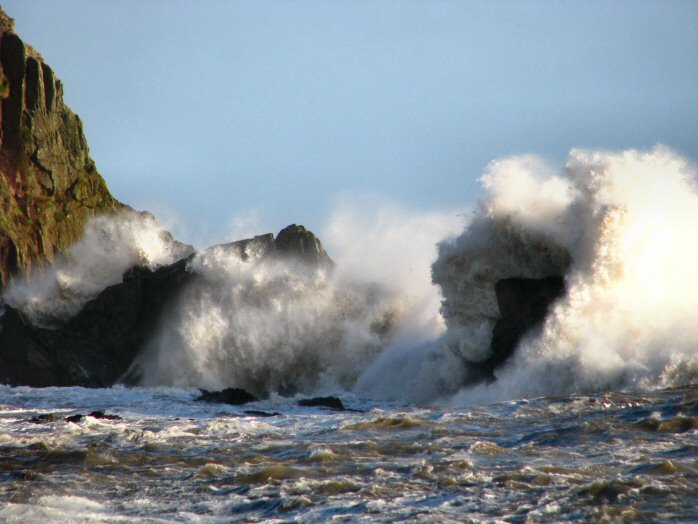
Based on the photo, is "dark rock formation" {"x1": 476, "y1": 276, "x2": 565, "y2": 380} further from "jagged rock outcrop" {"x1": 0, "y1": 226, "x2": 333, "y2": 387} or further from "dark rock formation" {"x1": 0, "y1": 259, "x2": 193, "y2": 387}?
"dark rock formation" {"x1": 0, "y1": 259, "x2": 193, "y2": 387}

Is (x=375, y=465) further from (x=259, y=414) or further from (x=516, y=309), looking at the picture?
(x=516, y=309)

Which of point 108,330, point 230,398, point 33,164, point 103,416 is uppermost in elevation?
point 33,164

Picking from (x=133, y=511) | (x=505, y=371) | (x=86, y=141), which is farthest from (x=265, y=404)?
(x=86, y=141)

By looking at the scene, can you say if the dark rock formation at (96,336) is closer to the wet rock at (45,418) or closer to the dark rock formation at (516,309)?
the wet rock at (45,418)

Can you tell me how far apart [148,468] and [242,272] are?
70.7 feet

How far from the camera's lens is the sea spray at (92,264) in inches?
1251

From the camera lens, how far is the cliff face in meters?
31.4

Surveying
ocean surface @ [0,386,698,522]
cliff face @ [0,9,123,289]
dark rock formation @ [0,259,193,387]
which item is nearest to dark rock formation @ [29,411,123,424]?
ocean surface @ [0,386,698,522]

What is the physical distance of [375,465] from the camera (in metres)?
12.2

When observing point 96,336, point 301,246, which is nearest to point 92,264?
point 96,336

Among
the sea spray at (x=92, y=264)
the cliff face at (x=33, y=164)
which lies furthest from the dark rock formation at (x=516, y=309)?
the cliff face at (x=33, y=164)

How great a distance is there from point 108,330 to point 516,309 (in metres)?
14.9

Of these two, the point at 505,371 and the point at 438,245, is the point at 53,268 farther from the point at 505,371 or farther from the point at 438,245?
the point at 505,371

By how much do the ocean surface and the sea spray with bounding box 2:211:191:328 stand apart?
1392cm
